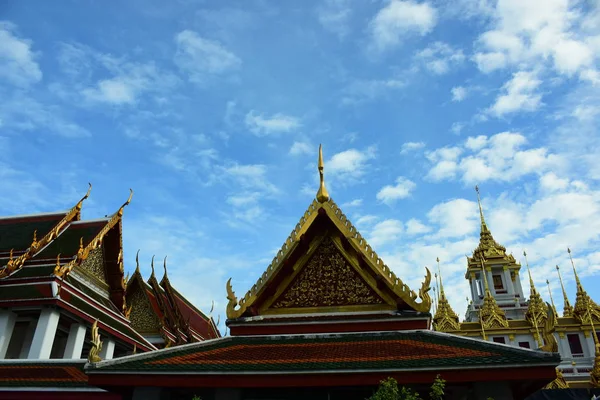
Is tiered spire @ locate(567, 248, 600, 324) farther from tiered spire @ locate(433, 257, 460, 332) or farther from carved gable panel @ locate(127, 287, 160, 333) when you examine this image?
carved gable panel @ locate(127, 287, 160, 333)

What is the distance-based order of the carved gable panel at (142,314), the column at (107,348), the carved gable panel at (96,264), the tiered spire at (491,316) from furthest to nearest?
the tiered spire at (491,316) < the carved gable panel at (142,314) < the carved gable panel at (96,264) < the column at (107,348)

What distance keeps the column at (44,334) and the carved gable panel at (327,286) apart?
6.97 metres

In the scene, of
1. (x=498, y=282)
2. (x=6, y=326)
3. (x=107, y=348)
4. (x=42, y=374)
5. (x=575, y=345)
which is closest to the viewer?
(x=42, y=374)

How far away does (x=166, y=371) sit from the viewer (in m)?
7.17

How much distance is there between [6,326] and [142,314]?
7.22m

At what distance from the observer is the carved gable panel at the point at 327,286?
A: 9.53 m

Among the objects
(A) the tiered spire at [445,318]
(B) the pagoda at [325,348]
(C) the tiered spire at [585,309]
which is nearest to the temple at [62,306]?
(B) the pagoda at [325,348]

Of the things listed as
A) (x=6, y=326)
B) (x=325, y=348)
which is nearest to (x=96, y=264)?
(x=6, y=326)

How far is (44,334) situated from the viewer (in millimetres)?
12570

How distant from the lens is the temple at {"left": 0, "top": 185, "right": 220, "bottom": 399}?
10.4 metres

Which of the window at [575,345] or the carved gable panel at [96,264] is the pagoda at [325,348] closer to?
the carved gable panel at [96,264]

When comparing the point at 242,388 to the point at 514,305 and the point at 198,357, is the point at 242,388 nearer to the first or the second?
the point at 198,357

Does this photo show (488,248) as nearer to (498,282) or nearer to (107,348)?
(498,282)

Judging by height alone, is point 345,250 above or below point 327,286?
above
